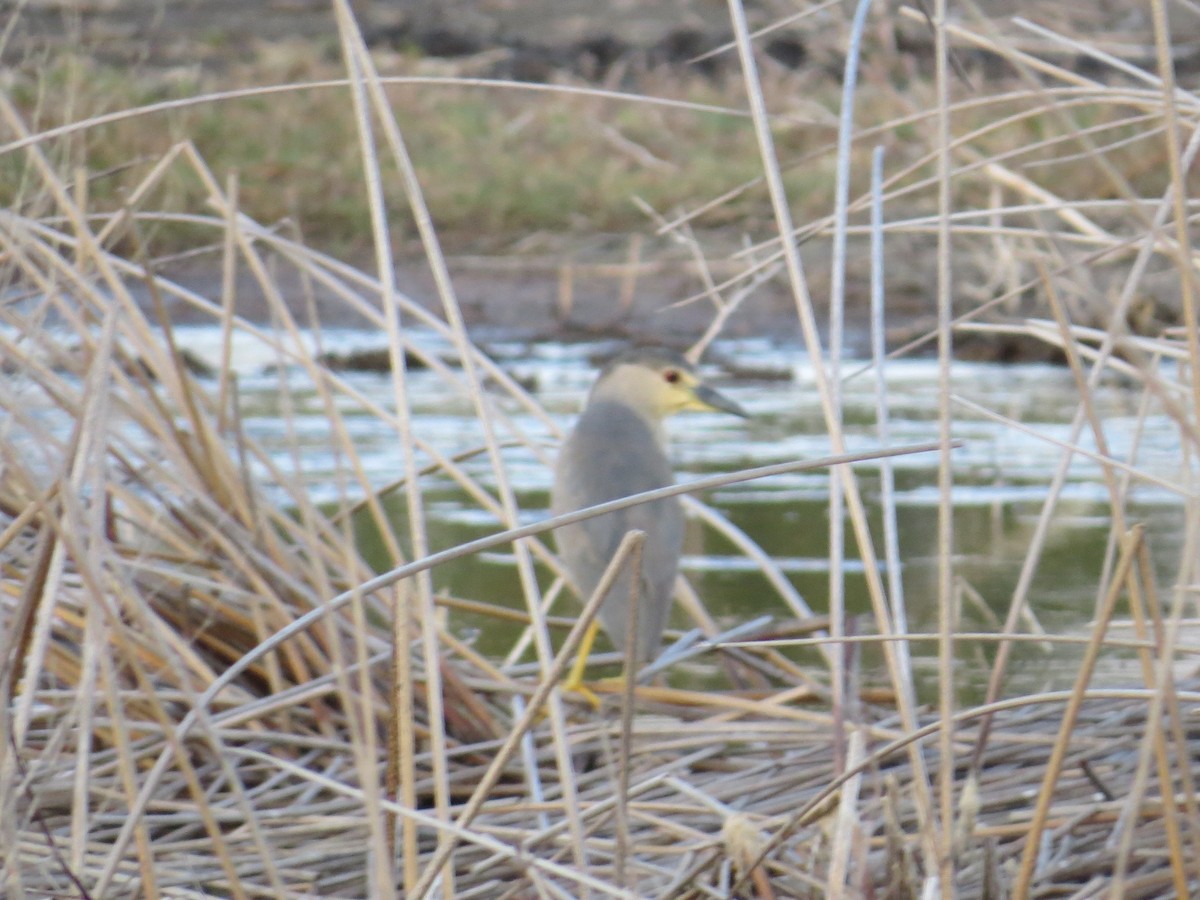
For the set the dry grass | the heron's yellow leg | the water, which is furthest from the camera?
the water

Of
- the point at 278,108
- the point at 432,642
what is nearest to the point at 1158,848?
the point at 432,642

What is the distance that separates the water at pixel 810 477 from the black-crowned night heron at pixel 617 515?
0.09 meters

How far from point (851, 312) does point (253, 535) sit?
691 centimetres

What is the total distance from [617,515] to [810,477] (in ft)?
8.05

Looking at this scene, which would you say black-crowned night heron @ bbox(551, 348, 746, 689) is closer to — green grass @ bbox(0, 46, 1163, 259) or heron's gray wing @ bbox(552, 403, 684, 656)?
heron's gray wing @ bbox(552, 403, 684, 656)

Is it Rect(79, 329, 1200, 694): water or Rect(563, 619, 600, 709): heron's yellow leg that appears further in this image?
Rect(79, 329, 1200, 694): water

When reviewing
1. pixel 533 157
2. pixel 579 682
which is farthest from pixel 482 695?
pixel 533 157

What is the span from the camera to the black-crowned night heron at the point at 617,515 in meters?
2.87

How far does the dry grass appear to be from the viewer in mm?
1434

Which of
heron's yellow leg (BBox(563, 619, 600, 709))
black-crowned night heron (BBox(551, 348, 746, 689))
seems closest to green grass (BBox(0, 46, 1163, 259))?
black-crowned night heron (BBox(551, 348, 746, 689))

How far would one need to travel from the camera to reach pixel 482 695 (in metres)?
2.48

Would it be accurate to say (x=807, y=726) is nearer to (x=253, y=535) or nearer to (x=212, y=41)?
(x=253, y=535)

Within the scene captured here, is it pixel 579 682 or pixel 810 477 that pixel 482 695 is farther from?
pixel 810 477

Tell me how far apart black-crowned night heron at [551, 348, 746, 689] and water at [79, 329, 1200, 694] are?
88mm
